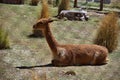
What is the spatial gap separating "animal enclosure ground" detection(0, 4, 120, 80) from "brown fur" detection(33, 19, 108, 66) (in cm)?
12

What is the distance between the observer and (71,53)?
17.0ft

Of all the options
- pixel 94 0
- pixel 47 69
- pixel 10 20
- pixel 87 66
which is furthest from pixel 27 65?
pixel 94 0

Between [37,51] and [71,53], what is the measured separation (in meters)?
0.77

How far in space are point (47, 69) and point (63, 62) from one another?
0.33 metres

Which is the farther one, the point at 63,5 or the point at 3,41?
the point at 63,5

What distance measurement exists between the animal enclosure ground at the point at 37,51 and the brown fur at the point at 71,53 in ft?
0.40

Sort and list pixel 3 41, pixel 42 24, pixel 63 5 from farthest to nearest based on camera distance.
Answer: pixel 63 5
pixel 3 41
pixel 42 24

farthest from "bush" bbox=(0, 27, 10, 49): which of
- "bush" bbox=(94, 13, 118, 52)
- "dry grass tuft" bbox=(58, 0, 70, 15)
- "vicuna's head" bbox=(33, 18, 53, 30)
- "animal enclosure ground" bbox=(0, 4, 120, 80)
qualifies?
"dry grass tuft" bbox=(58, 0, 70, 15)

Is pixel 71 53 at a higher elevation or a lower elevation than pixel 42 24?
lower

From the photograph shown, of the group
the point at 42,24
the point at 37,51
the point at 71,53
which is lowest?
the point at 37,51

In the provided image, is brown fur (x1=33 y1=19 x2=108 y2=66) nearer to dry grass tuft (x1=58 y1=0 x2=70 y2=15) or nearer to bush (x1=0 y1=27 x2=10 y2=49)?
bush (x1=0 y1=27 x2=10 y2=49)

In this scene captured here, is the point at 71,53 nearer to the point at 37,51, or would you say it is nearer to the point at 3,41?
the point at 37,51

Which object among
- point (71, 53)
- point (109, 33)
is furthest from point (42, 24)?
point (109, 33)

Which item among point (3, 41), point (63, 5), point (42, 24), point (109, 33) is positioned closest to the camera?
point (42, 24)
